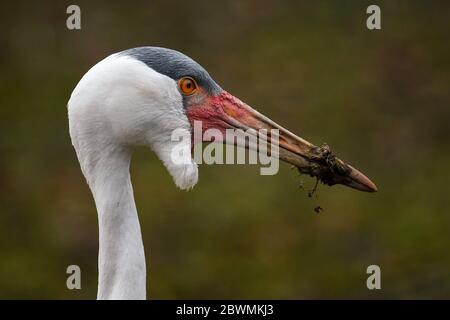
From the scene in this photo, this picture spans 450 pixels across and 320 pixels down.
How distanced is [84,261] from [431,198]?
5.20 m

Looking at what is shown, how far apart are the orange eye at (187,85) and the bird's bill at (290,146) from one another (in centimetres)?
14

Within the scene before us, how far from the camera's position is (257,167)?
1673cm

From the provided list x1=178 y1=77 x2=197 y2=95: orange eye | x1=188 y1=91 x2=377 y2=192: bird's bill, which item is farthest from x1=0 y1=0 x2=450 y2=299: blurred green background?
x1=178 y1=77 x2=197 y2=95: orange eye

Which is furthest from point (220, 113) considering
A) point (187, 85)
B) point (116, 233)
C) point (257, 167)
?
point (257, 167)

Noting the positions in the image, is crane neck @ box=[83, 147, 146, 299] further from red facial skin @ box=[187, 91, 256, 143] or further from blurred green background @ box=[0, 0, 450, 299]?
blurred green background @ box=[0, 0, 450, 299]

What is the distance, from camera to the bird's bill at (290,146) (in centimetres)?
793

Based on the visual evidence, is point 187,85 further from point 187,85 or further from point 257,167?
point 257,167

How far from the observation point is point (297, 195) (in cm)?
1638

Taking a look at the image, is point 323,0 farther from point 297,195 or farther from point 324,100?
point 297,195

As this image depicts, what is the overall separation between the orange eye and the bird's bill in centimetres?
14

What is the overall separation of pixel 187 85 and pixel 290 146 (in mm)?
831

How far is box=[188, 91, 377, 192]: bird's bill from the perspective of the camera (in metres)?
7.93
